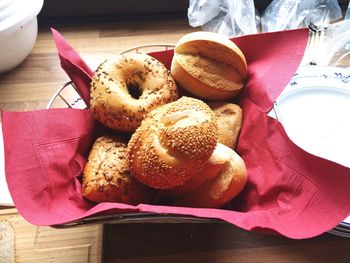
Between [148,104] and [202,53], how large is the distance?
0.13 meters

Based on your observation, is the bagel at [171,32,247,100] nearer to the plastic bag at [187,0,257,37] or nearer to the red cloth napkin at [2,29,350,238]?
the red cloth napkin at [2,29,350,238]

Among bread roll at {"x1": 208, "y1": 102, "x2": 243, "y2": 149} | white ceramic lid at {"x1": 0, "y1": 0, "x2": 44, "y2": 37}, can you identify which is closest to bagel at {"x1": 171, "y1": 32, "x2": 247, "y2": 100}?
bread roll at {"x1": 208, "y1": 102, "x2": 243, "y2": 149}

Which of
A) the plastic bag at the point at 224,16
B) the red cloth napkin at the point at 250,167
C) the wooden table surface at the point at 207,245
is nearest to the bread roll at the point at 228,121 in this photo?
the red cloth napkin at the point at 250,167

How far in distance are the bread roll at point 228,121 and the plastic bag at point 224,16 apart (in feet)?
1.37

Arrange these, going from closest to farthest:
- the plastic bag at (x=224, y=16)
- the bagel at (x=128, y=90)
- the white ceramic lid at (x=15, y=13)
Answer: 1. the bagel at (x=128, y=90)
2. the white ceramic lid at (x=15, y=13)
3. the plastic bag at (x=224, y=16)

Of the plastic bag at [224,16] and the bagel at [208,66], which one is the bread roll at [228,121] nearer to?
the bagel at [208,66]

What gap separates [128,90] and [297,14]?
612mm

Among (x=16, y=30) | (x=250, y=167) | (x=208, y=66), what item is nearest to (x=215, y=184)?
(x=250, y=167)

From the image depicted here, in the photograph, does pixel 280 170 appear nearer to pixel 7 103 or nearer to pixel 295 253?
pixel 295 253

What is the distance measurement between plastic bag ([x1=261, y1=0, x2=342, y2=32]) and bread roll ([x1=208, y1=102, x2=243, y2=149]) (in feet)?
1.53

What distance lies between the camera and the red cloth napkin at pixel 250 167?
48cm

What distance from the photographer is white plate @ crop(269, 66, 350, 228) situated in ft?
2.20

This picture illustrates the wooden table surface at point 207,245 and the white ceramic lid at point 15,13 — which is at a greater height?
the white ceramic lid at point 15,13

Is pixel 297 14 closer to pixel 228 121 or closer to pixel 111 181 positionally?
pixel 228 121
